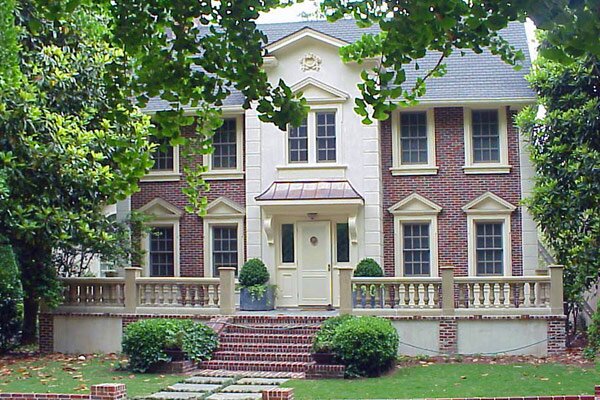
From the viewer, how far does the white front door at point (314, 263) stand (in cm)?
2469

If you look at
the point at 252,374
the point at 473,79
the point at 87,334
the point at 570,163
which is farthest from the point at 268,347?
the point at 473,79

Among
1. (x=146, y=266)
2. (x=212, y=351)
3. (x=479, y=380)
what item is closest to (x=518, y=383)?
(x=479, y=380)

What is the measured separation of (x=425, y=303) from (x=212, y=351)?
4956mm

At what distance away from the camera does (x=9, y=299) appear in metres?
21.9

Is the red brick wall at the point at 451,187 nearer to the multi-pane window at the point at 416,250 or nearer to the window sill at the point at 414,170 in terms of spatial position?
the window sill at the point at 414,170

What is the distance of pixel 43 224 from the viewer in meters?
19.1

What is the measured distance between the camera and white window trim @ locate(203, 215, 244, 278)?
25.5 meters

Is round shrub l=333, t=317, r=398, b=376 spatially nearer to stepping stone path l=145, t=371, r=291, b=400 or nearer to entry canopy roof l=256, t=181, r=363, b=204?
stepping stone path l=145, t=371, r=291, b=400

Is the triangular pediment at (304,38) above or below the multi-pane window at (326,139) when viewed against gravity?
above

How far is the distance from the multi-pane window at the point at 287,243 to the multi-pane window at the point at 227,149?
244 centimetres

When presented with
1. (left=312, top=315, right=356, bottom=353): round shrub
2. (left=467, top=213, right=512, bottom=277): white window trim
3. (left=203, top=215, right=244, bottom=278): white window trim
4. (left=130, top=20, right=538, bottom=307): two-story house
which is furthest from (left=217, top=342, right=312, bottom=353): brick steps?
(left=467, top=213, right=512, bottom=277): white window trim

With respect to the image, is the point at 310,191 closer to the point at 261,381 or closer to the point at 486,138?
the point at 486,138

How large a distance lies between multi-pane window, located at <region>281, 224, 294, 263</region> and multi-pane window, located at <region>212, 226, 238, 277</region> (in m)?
1.51

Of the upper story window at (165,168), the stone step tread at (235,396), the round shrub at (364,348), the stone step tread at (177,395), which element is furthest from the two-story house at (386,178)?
the stone step tread at (177,395)
